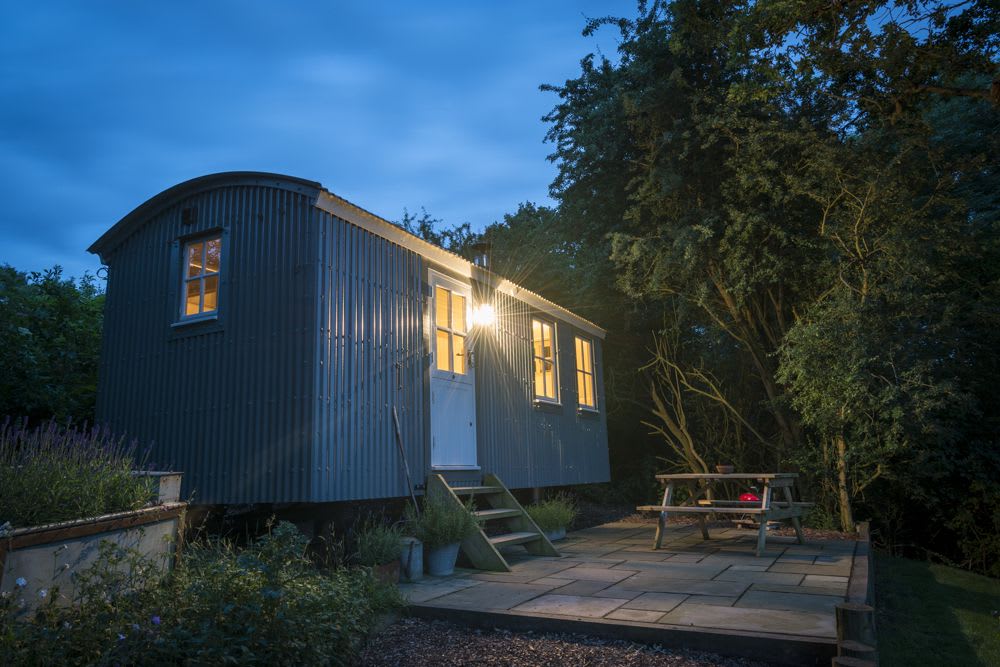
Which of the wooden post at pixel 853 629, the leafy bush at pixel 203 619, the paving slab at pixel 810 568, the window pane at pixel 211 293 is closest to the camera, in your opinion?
the leafy bush at pixel 203 619

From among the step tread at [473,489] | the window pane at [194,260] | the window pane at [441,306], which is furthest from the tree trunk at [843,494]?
the window pane at [194,260]

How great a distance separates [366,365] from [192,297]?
191 cm

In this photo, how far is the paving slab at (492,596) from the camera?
4.09 m

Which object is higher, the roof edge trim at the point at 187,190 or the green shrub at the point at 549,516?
the roof edge trim at the point at 187,190

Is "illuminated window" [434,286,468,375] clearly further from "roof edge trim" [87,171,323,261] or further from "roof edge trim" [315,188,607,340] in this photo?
"roof edge trim" [87,171,323,261]

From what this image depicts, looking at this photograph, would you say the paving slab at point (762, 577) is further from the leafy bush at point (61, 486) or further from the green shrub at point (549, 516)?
the leafy bush at point (61, 486)

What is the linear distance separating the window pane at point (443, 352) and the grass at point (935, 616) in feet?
14.5

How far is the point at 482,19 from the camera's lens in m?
63.4

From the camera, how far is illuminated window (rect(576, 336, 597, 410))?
10.5 m

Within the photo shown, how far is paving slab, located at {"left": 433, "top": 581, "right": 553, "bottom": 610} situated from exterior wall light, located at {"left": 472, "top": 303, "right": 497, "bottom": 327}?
3.37 meters

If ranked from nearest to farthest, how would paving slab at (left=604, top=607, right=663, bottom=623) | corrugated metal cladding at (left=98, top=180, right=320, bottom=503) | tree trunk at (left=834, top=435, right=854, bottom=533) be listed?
paving slab at (left=604, top=607, right=663, bottom=623) < corrugated metal cladding at (left=98, top=180, right=320, bottom=503) < tree trunk at (left=834, top=435, right=854, bottom=533)

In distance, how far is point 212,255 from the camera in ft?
20.4

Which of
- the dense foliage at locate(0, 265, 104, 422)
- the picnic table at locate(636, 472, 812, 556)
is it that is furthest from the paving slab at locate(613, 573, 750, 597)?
the dense foliage at locate(0, 265, 104, 422)

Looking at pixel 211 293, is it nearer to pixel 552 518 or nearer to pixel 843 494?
pixel 552 518
